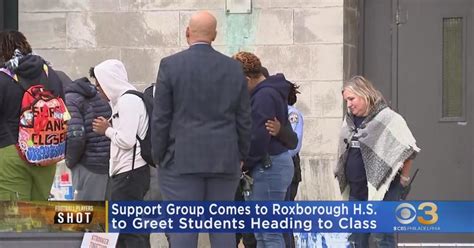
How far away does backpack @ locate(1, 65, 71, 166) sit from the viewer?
8766 millimetres

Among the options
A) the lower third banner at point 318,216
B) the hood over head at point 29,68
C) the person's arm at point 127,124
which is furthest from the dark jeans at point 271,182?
the hood over head at point 29,68

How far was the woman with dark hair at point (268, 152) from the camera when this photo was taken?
9.42m

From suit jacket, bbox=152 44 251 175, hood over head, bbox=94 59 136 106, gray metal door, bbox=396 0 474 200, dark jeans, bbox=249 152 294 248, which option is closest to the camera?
suit jacket, bbox=152 44 251 175

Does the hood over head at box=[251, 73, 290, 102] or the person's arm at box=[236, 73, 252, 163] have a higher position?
the hood over head at box=[251, 73, 290, 102]

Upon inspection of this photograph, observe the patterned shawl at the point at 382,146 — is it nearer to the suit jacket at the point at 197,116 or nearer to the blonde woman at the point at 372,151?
the blonde woman at the point at 372,151

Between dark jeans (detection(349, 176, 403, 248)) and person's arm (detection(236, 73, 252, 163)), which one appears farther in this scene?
dark jeans (detection(349, 176, 403, 248))

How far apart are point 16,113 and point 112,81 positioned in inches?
45.1

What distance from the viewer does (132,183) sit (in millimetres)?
9531

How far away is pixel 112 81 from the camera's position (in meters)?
9.72

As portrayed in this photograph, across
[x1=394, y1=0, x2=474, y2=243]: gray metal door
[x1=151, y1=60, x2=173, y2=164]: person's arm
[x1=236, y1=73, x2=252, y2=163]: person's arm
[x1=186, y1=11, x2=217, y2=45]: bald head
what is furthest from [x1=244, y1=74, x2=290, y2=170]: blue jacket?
[x1=394, y1=0, x2=474, y2=243]: gray metal door

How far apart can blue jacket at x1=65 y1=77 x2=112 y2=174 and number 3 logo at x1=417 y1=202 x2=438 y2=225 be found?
2.73 metres

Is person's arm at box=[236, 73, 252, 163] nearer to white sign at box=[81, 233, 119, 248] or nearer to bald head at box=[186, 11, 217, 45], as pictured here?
bald head at box=[186, 11, 217, 45]

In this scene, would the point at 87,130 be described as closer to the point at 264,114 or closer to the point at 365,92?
the point at 264,114

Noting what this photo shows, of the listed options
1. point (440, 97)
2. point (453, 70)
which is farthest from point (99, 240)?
point (453, 70)
